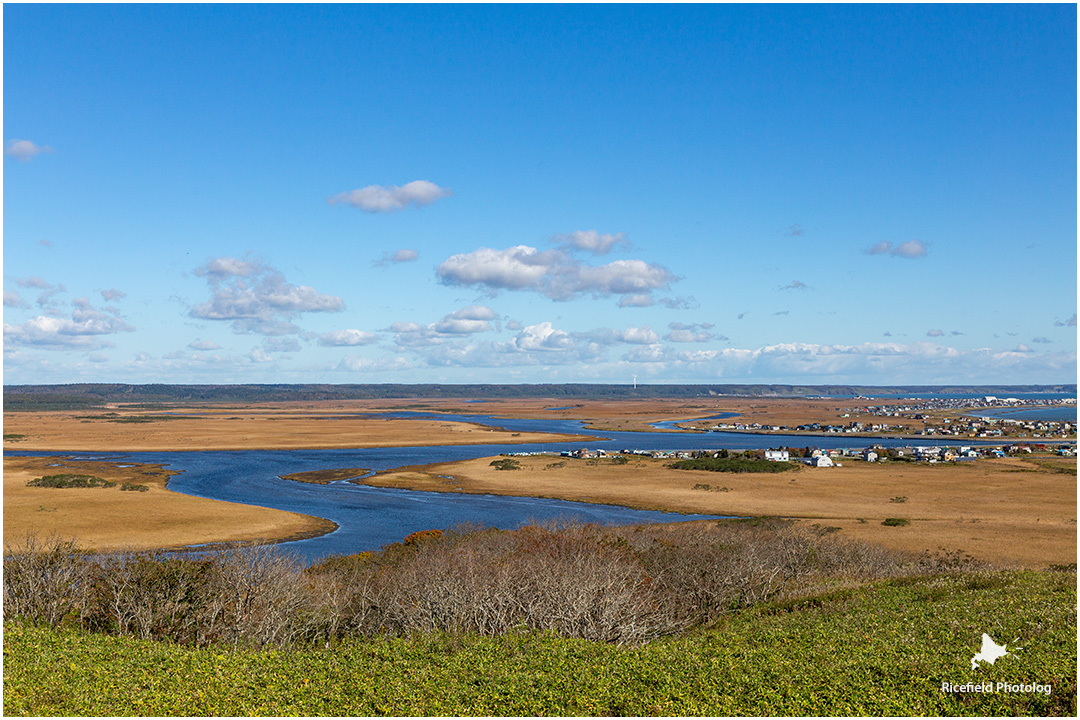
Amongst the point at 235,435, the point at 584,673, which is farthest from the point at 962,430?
the point at 584,673

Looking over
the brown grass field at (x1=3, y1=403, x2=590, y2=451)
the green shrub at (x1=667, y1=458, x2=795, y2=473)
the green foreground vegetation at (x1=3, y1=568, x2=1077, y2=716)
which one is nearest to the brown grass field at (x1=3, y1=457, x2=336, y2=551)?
the green foreground vegetation at (x1=3, y1=568, x2=1077, y2=716)

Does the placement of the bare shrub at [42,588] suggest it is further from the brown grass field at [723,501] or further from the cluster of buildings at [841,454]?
the cluster of buildings at [841,454]

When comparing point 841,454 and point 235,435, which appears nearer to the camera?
point 841,454

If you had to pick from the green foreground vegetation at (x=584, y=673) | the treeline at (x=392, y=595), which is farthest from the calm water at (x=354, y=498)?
the green foreground vegetation at (x=584, y=673)

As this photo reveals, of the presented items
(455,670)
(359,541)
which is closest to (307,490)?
(359,541)

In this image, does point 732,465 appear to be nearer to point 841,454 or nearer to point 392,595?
point 841,454

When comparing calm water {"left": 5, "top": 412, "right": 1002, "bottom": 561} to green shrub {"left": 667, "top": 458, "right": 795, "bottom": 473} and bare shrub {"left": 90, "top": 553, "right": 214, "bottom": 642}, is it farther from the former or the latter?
green shrub {"left": 667, "top": 458, "right": 795, "bottom": 473}

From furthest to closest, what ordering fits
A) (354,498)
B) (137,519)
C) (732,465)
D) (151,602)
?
(732,465) → (354,498) → (137,519) → (151,602)
